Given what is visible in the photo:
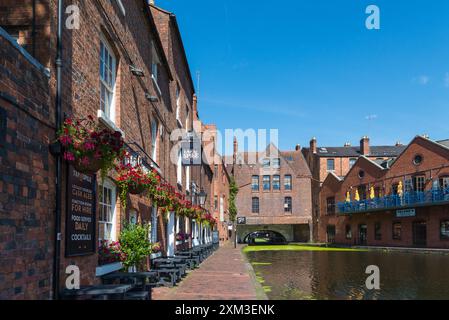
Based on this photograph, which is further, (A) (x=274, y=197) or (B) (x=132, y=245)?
(A) (x=274, y=197)

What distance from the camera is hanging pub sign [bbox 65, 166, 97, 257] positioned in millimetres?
6691

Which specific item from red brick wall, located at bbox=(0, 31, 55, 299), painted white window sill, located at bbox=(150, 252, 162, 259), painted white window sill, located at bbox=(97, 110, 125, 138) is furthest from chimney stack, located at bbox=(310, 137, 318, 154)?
red brick wall, located at bbox=(0, 31, 55, 299)

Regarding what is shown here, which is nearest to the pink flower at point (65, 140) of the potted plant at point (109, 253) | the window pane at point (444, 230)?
the potted plant at point (109, 253)

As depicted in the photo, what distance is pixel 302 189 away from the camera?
58.5m

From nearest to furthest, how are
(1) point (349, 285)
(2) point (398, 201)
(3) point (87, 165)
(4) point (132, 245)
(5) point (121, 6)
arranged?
(3) point (87, 165), (4) point (132, 245), (5) point (121, 6), (1) point (349, 285), (2) point (398, 201)

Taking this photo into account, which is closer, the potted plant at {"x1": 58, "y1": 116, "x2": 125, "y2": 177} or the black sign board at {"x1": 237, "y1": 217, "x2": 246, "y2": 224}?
the potted plant at {"x1": 58, "y1": 116, "x2": 125, "y2": 177}

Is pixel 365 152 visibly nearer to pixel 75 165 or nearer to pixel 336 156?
pixel 336 156

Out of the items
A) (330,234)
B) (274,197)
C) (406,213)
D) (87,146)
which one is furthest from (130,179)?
(274,197)

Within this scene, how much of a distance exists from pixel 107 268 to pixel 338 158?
5022 cm

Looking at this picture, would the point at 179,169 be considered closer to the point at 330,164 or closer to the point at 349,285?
the point at 349,285

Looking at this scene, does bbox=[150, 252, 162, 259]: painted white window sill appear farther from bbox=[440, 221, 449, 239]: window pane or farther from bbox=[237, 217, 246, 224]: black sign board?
bbox=[237, 217, 246, 224]: black sign board

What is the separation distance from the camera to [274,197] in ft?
192

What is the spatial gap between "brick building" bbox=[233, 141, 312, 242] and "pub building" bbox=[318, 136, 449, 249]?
8380 mm

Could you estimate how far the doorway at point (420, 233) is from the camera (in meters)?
35.0
